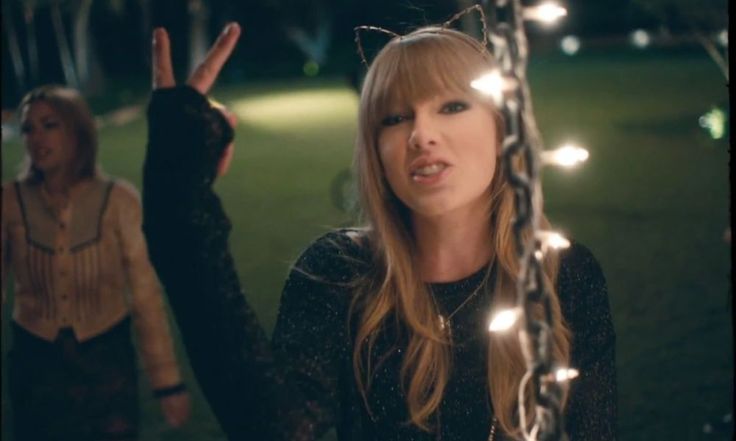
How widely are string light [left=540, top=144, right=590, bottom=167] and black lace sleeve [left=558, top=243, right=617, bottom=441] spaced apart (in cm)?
90

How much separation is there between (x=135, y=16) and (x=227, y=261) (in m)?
45.8

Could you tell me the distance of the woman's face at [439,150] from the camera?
1832 mm

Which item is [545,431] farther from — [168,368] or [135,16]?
[135,16]

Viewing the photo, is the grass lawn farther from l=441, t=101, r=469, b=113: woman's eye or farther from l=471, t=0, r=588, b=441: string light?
l=471, t=0, r=588, b=441: string light

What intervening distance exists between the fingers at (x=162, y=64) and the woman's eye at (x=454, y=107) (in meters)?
0.59

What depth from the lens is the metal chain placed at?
797 millimetres

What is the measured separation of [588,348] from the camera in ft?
6.41

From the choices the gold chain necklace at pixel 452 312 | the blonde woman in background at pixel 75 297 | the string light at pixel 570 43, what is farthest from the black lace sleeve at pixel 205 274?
the string light at pixel 570 43

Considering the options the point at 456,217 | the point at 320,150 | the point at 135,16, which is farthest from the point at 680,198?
the point at 135,16

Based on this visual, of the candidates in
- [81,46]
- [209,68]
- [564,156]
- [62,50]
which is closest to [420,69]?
[209,68]

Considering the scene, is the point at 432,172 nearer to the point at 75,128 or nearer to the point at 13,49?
the point at 75,128

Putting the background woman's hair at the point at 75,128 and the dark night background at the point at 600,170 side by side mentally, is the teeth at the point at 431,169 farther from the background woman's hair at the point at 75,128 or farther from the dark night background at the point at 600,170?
the background woman's hair at the point at 75,128

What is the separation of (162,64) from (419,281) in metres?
0.77

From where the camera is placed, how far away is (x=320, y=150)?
1756 centimetres
